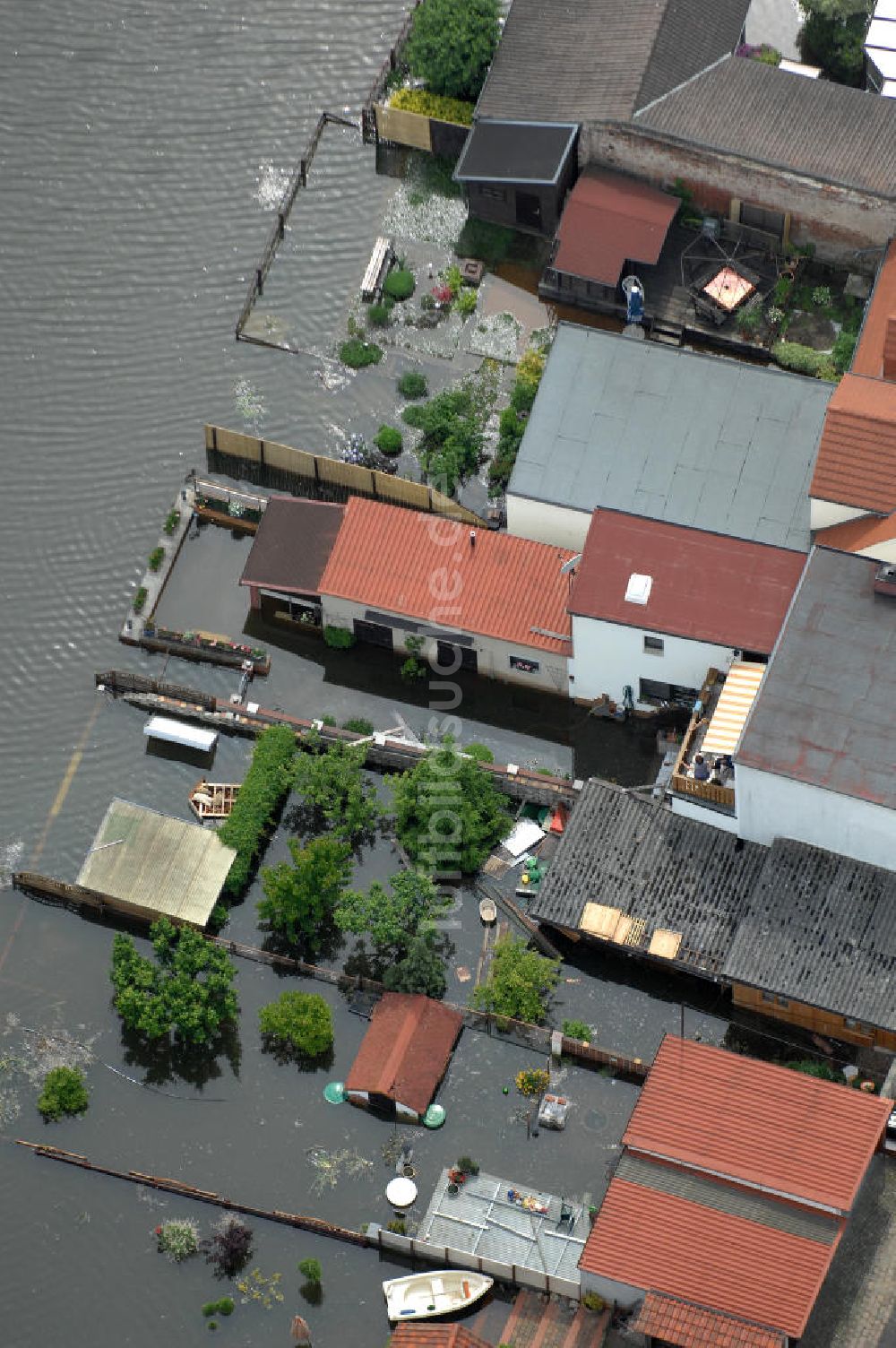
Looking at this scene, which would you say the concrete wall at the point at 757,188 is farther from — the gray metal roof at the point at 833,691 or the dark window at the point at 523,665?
the dark window at the point at 523,665

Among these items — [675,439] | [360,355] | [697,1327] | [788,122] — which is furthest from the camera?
[360,355]

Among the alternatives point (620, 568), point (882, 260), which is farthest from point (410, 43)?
point (620, 568)

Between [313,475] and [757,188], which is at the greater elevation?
[757,188]

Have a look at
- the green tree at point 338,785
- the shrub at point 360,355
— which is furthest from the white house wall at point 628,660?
the shrub at point 360,355

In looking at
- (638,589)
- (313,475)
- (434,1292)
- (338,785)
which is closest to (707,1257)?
(434,1292)

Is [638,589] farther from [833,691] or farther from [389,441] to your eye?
[389,441]

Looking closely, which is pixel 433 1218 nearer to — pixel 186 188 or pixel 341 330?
pixel 341 330

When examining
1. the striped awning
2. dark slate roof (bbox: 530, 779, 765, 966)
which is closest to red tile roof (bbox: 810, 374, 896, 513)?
the striped awning
